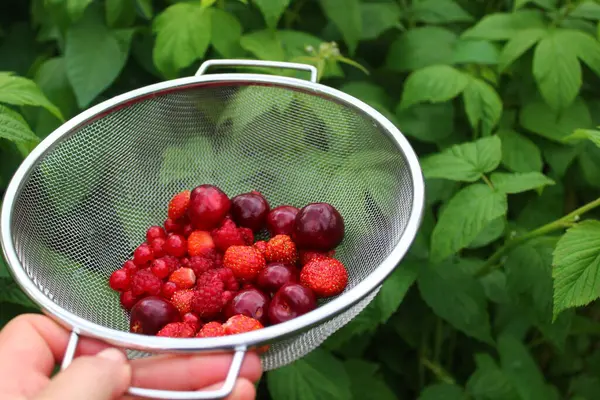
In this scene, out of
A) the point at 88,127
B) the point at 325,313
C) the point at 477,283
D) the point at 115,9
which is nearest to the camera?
the point at 325,313

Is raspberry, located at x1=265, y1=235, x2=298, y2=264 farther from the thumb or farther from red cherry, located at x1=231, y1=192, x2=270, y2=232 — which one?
the thumb

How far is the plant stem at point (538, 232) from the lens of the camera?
118 centimetres

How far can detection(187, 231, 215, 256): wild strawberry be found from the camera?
50.8 inches

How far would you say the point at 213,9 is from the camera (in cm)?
145

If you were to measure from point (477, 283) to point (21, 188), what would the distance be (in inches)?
35.8

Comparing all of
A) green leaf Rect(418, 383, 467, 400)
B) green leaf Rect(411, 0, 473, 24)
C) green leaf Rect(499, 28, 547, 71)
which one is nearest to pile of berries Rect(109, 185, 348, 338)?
green leaf Rect(418, 383, 467, 400)

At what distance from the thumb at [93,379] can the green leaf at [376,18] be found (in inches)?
40.6

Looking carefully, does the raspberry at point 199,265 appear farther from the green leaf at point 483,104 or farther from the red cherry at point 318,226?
the green leaf at point 483,104

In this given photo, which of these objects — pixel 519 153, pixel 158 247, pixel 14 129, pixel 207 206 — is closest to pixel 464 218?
pixel 519 153

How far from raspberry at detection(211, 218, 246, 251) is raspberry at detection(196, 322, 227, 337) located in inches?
8.6

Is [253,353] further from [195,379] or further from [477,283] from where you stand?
[477,283]

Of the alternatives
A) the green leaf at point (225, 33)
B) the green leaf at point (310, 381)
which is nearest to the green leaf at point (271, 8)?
the green leaf at point (225, 33)

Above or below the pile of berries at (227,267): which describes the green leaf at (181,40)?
above

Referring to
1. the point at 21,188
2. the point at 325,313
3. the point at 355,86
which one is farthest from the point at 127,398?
the point at 355,86
